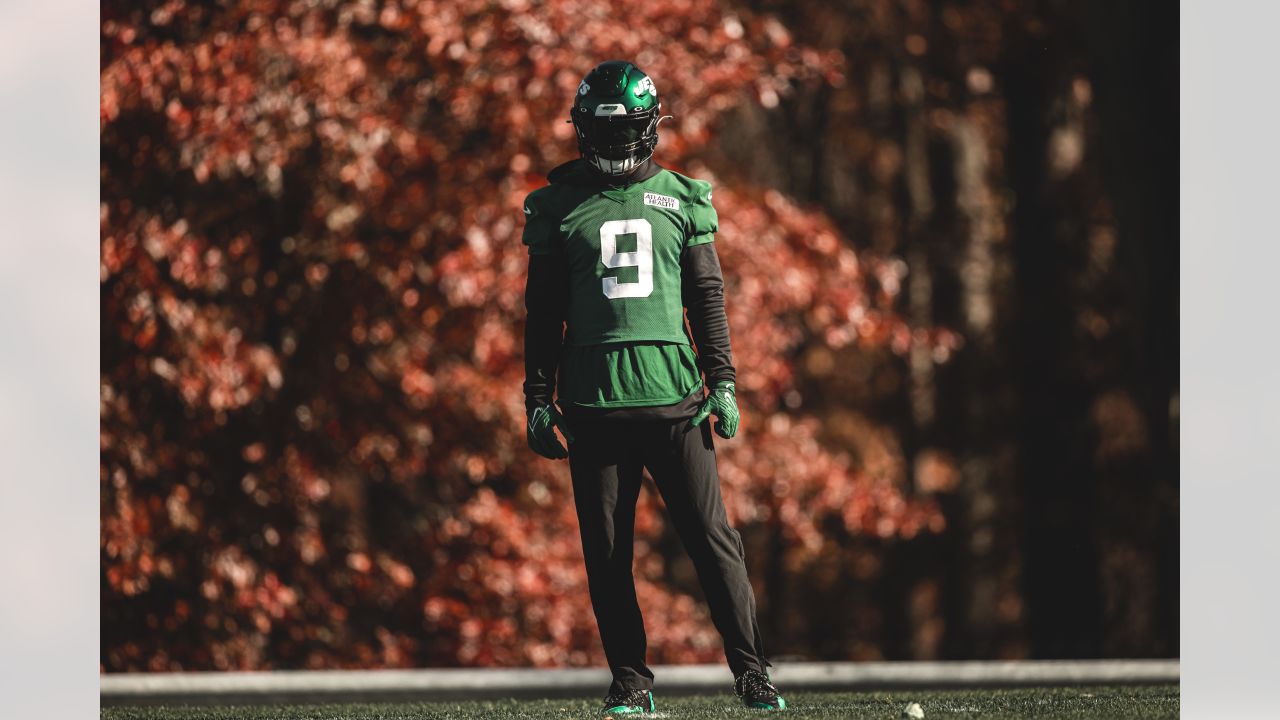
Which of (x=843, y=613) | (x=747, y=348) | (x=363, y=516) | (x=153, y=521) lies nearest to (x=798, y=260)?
(x=747, y=348)

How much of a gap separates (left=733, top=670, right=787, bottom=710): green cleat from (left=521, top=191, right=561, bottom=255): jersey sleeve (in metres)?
1.39

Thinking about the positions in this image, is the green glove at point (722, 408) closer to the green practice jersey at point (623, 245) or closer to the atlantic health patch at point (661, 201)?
the green practice jersey at point (623, 245)

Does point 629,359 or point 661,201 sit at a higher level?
point 661,201

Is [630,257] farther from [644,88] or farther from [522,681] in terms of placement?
[522,681]

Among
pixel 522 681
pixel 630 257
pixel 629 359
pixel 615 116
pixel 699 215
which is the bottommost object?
pixel 522 681

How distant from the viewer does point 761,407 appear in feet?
35.3

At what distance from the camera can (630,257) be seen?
14.9 feet

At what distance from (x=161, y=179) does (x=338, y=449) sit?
2024 mm

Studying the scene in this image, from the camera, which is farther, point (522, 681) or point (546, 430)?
point (522, 681)

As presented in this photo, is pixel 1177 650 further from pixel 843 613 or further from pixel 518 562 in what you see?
pixel 518 562

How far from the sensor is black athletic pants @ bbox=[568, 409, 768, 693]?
453 cm

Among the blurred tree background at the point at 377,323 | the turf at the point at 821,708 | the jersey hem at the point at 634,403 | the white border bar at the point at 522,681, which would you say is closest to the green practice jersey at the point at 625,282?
the jersey hem at the point at 634,403

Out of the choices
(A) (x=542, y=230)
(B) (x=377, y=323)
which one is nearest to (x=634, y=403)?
(A) (x=542, y=230)

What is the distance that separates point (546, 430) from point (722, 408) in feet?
1.74
